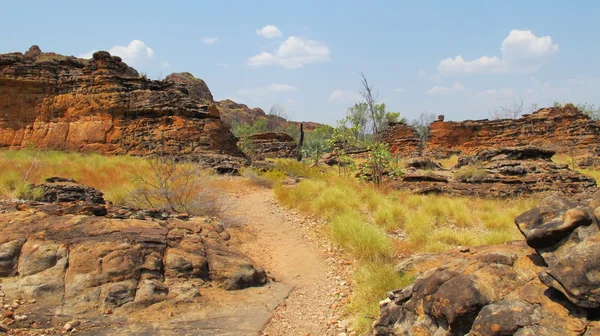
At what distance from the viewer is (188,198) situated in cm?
897

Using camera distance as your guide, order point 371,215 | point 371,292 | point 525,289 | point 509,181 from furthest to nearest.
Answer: point 509,181, point 371,215, point 371,292, point 525,289

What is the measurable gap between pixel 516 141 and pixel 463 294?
33031mm

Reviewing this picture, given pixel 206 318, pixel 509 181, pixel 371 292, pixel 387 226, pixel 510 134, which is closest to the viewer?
pixel 206 318

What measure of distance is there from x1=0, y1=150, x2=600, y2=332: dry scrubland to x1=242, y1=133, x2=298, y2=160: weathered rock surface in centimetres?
2055

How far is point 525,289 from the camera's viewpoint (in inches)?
113

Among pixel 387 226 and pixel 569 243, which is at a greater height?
pixel 569 243

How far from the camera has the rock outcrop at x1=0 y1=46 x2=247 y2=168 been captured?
19.5 meters

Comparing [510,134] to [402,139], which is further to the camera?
[402,139]

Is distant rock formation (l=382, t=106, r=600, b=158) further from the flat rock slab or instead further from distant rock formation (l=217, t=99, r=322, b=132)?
distant rock formation (l=217, t=99, r=322, b=132)

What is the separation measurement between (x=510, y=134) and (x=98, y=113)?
3020 cm

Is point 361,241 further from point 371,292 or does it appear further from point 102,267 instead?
point 102,267

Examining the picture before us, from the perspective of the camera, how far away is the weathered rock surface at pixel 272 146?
34812 millimetres

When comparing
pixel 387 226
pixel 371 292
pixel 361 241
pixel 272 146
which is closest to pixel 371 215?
pixel 387 226

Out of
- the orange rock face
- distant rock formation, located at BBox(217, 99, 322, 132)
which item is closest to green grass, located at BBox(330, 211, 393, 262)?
the orange rock face
